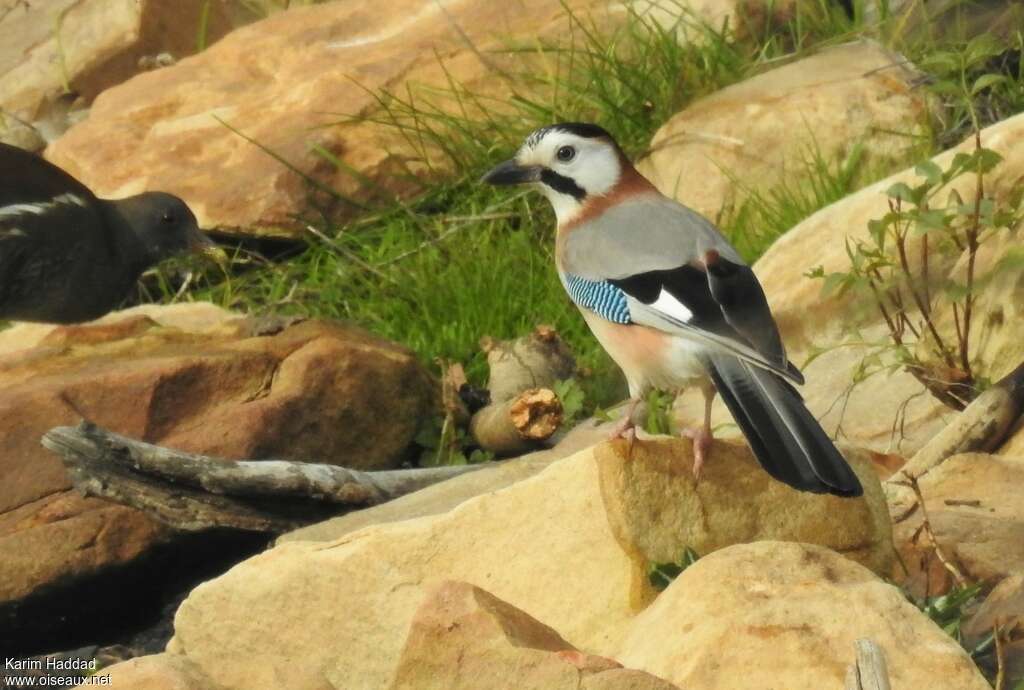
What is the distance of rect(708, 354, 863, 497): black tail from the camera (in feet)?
14.6

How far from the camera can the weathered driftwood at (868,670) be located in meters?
3.54

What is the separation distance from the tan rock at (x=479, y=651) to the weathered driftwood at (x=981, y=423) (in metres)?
2.34

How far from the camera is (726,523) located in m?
4.85

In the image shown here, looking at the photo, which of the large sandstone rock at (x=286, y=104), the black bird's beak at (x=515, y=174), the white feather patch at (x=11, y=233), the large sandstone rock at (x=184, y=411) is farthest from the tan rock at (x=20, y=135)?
the black bird's beak at (x=515, y=174)

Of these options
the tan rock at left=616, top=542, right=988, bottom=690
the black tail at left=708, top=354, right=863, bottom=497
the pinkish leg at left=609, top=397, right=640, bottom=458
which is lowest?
the tan rock at left=616, top=542, right=988, bottom=690

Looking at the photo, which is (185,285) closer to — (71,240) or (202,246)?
(202,246)

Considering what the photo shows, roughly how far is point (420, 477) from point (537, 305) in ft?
5.45

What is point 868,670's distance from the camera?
356 cm

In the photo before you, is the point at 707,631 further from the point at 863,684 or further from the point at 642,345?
the point at 642,345

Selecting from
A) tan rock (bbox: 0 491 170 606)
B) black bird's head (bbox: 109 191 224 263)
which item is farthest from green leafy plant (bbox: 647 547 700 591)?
black bird's head (bbox: 109 191 224 263)

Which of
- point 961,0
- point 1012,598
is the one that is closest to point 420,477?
point 1012,598

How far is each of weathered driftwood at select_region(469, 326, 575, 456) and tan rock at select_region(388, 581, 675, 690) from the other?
2672 mm

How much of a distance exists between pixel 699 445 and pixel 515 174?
1481 millimetres

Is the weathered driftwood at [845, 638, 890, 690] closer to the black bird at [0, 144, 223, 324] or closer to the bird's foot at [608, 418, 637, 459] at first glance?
the bird's foot at [608, 418, 637, 459]
